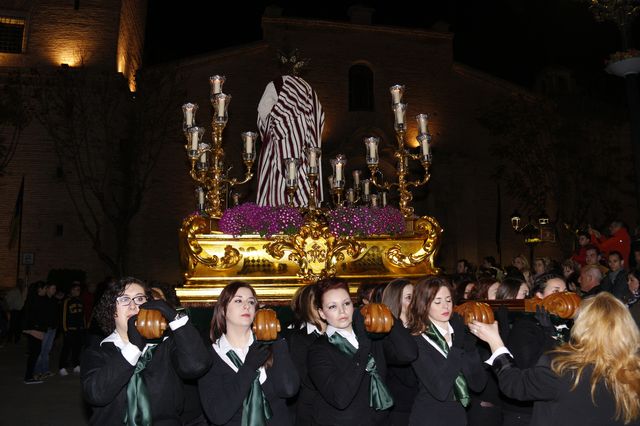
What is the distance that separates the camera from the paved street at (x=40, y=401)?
26.3ft

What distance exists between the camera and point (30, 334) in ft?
36.9

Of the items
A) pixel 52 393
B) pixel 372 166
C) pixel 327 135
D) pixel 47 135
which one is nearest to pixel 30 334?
pixel 52 393

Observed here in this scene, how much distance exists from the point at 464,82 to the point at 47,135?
747 inches

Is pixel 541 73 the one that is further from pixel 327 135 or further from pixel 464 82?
pixel 327 135

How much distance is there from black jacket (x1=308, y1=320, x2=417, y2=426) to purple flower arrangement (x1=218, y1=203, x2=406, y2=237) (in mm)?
3232

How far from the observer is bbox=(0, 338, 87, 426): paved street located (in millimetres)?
8008

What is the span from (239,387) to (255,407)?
0.20 m

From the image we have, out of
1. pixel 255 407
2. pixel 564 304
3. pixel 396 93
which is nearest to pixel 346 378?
pixel 255 407

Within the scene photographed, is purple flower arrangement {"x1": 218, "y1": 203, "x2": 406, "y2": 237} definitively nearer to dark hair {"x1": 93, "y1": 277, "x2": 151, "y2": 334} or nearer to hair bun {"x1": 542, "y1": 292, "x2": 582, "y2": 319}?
dark hair {"x1": 93, "y1": 277, "x2": 151, "y2": 334}

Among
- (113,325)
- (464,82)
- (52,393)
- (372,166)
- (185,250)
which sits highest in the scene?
(464,82)

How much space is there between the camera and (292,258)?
23.3ft

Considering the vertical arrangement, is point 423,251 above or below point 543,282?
above

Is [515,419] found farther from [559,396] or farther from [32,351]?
[32,351]

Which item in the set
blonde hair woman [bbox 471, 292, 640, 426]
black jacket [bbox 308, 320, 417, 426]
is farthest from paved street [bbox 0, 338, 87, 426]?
blonde hair woman [bbox 471, 292, 640, 426]
